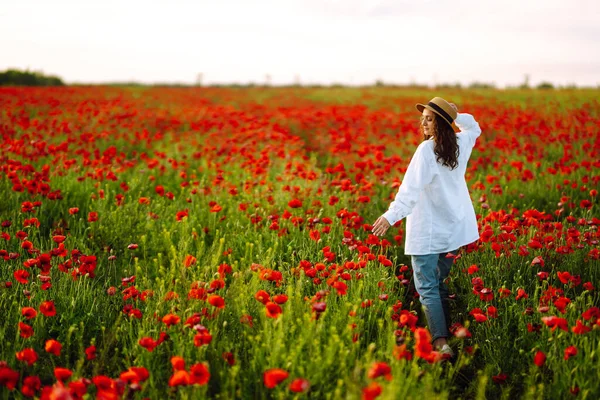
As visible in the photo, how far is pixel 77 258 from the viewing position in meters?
3.27

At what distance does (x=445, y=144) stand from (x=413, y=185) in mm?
357

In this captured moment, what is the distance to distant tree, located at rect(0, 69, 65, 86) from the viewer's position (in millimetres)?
25080

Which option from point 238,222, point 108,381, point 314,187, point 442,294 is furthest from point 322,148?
point 108,381

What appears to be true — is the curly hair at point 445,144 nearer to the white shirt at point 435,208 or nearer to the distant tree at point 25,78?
the white shirt at point 435,208

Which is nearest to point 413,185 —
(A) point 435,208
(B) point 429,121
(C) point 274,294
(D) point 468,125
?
(A) point 435,208

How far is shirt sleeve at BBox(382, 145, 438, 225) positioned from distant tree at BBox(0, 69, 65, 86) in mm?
26828

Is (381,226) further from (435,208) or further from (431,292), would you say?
(431,292)

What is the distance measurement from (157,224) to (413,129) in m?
5.99

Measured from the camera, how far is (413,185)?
9.60 ft

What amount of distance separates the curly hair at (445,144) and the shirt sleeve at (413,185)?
0.25ft

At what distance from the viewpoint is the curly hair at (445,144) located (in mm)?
3010

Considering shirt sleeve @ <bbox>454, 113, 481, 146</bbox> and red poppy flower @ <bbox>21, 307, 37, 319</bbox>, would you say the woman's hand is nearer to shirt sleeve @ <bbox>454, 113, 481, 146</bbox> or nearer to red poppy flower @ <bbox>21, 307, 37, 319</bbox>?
shirt sleeve @ <bbox>454, 113, 481, 146</bbox>

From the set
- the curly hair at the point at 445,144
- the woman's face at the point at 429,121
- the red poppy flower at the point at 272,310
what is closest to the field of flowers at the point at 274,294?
the red poppy flower at the point at 272,310

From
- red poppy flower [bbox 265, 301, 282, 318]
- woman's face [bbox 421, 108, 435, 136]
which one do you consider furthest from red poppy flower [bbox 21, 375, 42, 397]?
woman's face [bbox 421, 108, 435, 136]
